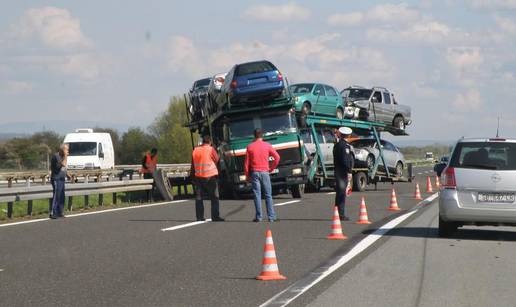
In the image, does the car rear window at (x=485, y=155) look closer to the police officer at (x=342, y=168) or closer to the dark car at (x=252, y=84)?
the police officer at (x=342, y=168)

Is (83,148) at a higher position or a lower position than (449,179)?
higher

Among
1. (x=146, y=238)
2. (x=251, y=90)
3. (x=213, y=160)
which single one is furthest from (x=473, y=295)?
(x=251, y=90)

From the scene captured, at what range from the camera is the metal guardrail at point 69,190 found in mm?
19516

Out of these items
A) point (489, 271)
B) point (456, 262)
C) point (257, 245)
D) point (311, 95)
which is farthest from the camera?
point (311, 95)

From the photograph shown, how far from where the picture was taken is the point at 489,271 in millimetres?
10305

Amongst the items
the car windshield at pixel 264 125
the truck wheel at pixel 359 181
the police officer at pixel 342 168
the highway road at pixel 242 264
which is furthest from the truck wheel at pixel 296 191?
the police officer at pixel 342 168

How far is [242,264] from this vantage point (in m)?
10.7

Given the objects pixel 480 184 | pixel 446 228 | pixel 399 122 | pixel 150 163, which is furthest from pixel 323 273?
pixel 399 122

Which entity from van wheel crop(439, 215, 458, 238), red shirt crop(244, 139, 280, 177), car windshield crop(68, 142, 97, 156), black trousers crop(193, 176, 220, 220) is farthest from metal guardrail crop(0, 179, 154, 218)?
car windshield crop(68, 142, 97, 156)

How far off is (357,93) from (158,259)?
2283 cm

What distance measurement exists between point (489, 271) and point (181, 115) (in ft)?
335

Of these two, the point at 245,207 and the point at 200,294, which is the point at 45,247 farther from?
the point at 245,207

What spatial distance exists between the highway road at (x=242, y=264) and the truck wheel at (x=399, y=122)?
17.0 m

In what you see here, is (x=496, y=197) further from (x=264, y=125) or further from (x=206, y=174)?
(x=264, y=125)
